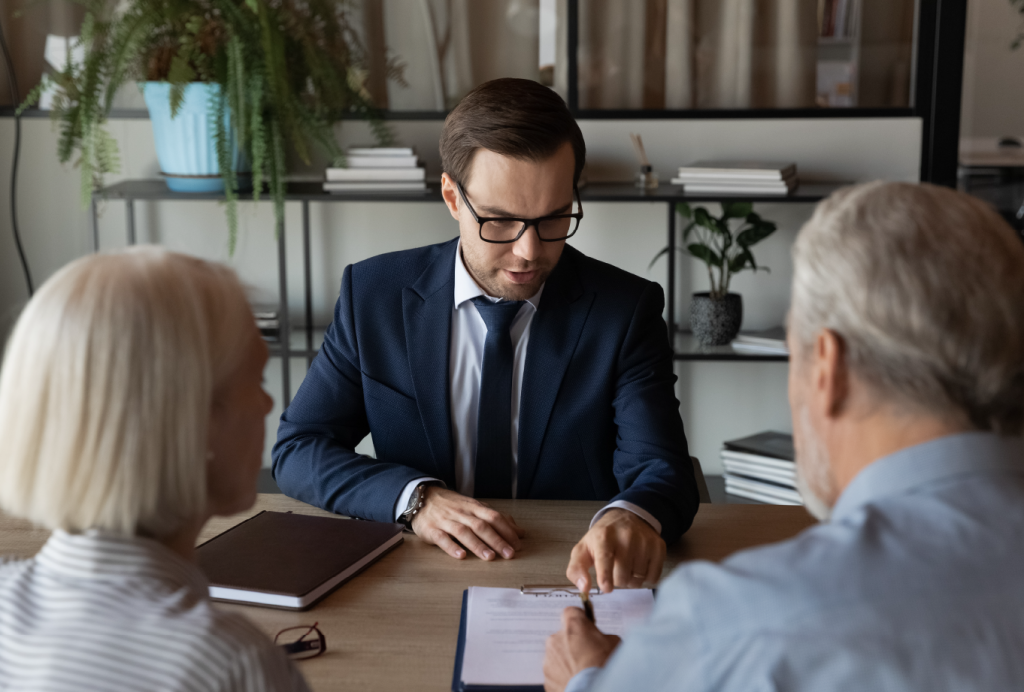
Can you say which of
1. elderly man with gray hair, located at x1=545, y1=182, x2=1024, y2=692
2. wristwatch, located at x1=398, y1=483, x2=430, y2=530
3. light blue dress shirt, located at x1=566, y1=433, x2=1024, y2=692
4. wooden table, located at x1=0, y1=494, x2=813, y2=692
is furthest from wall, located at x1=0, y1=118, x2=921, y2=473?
light blue dress shirt, located at x1=566, y1=433, x2=1024, y2=692

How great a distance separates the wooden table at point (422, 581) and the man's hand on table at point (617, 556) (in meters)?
0.05

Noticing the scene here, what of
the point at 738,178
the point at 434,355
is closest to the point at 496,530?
the point at 434,355

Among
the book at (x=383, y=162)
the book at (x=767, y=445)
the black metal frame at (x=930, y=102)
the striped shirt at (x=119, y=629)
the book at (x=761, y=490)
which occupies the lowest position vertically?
the book at (x=761, y=490)

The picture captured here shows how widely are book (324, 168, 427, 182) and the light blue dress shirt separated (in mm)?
2344

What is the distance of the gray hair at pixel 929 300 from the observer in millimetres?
817

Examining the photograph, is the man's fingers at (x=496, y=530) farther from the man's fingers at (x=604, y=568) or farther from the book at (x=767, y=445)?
the book at (x=767, y=445)

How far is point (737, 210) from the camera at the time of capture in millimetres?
2914

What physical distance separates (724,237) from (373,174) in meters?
1.09

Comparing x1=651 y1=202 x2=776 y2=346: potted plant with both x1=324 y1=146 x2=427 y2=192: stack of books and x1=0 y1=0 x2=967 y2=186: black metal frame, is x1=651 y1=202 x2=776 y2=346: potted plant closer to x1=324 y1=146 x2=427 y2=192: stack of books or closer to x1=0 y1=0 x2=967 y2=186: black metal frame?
x1=0 y1=0 x2=967 y2=186: black metal frame

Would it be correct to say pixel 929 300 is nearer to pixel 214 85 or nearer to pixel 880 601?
pixel 880 601

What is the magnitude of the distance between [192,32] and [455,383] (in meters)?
1.55

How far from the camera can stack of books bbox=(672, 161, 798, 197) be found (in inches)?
113

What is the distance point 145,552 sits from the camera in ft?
2.72

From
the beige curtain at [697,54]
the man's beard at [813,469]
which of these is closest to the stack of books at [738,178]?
the beige curtain at [697,54]
